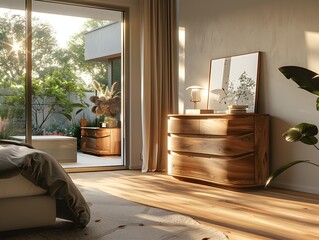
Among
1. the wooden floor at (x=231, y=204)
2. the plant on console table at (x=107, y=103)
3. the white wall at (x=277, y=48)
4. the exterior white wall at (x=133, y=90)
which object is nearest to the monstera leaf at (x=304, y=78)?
the wooden floor at (x=231, y=204)

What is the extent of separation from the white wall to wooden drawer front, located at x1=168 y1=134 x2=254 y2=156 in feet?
1.32

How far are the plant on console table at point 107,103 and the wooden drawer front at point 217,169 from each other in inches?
94.1

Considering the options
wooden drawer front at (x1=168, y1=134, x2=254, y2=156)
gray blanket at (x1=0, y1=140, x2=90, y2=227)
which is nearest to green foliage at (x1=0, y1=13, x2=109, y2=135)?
wooden drawer front at (x1=168, y1=134, x2=254, y2=156)

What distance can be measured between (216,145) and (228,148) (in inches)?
6.5

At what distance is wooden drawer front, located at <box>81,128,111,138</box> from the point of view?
7.18m

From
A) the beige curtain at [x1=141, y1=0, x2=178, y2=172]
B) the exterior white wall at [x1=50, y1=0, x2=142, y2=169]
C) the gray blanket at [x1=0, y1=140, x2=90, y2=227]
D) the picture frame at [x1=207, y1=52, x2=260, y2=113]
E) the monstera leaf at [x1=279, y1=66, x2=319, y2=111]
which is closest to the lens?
the gray blanket at [x1=0, y1=140, x2=90, y2=227]

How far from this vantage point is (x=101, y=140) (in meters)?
7.25

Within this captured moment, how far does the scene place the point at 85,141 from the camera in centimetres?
746

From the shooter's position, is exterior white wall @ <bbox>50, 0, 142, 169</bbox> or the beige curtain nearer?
the beige curtain

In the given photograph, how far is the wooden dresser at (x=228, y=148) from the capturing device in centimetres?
425

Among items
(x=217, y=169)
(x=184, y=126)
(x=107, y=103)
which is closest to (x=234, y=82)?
(x=184, y=126)

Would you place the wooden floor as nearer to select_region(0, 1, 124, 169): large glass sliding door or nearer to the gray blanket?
the gray blanket

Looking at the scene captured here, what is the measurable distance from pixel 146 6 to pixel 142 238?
407 cm

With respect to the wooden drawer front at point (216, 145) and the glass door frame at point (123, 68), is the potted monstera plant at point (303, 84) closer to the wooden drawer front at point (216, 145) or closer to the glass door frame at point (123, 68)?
the wooden drawer front at point (216, 145)
